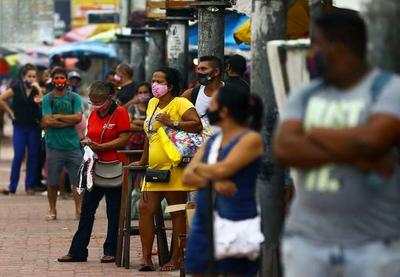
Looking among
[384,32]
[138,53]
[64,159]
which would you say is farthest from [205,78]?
[138,53]

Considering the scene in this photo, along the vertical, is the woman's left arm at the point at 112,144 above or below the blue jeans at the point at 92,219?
above

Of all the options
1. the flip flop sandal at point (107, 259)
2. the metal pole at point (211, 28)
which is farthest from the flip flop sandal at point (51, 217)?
the flip flop sandal at point (107, 259)

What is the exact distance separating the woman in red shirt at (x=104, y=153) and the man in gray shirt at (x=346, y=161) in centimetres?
674

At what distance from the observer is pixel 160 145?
11.3 meters

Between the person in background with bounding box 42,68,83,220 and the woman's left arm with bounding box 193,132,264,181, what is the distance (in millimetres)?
9153

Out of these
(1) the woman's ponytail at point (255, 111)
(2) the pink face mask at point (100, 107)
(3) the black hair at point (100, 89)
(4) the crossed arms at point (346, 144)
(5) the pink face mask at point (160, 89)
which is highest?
(4) the crossed arms at point (346, 144)

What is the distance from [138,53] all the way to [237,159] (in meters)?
20.1

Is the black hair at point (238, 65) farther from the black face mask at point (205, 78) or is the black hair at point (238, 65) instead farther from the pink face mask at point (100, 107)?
the pink face mask at point (100, 107)

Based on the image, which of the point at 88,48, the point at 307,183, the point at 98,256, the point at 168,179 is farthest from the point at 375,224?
the point at 88,48

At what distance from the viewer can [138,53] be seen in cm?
2683

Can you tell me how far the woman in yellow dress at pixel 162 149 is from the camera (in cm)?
1120

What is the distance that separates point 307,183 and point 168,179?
5624mm

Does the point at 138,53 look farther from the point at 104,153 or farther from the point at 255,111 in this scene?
the point at 255,111

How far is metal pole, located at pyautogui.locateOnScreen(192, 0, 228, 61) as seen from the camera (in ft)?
46.1
